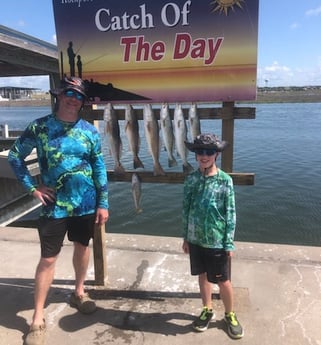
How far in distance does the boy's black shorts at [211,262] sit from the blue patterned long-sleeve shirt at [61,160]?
900 millimetres

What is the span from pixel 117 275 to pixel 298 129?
2368cm

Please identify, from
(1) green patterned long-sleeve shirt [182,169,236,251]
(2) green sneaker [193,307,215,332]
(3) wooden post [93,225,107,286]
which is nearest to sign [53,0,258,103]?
(1) green patterned long-sleeve shirt [182,169,236,251]

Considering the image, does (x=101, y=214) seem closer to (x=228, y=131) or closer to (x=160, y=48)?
(x=228, y=131)

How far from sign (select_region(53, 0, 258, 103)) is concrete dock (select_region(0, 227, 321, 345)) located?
176cm

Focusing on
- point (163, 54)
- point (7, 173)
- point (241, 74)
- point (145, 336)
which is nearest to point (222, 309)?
point (145, 336)

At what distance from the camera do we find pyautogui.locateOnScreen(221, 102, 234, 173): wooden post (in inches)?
130

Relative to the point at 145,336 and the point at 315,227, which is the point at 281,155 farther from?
the point at 145,336

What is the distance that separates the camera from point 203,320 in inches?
117

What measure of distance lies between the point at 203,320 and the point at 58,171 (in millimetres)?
1615

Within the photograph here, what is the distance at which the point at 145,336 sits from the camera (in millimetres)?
2902

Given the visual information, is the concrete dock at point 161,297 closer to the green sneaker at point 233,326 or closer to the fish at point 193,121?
the green sneaker at point 233,326

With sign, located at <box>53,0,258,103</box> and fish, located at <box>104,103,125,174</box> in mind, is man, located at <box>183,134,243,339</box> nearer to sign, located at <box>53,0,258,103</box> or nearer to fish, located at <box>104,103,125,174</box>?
sign, located at <box>53,0,258,103</box>

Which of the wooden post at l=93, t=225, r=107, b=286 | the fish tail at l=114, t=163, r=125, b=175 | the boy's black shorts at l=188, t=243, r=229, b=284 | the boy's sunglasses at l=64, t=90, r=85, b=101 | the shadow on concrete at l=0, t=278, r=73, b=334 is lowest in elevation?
the shadow on concrete at l=0, t=278, r=73, b=334

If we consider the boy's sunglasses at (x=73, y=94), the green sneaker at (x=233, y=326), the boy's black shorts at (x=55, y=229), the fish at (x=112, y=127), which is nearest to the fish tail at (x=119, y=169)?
the fish at (x=112, y=127)
